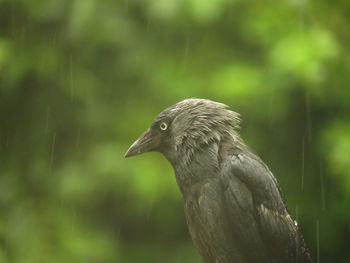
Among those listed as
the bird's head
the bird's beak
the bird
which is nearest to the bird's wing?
the bird

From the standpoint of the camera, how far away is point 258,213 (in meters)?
2.75

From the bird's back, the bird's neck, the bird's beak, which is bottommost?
the bird's back

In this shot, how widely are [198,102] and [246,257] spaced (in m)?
0.73

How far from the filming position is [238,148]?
2785mm

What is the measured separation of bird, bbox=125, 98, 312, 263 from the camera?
263cm

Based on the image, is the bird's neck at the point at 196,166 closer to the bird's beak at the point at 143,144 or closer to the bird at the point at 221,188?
the bird at the point at 221,188

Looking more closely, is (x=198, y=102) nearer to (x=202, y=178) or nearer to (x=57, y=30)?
(x=202, y=178)

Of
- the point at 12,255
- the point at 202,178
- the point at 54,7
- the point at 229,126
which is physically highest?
the point at 54,7

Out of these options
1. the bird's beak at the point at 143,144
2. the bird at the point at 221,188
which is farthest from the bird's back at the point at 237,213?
the bird's beak at the point at 143,144

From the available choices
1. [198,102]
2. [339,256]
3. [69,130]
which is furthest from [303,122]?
[198,102]

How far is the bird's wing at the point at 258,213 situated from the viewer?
2.67m

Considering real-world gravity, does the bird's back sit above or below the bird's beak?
below

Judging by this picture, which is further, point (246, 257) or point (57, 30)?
point (57, 30)

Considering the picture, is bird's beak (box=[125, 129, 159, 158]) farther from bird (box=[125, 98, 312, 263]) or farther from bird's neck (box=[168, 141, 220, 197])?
bird's neck (box=[168, 141, 220, 197])
